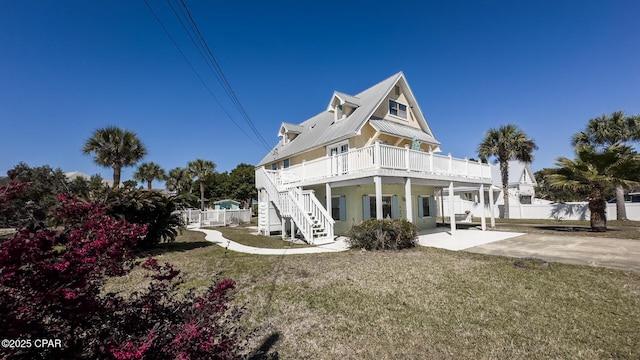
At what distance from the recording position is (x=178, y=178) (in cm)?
4553

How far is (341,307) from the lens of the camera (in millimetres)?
5078

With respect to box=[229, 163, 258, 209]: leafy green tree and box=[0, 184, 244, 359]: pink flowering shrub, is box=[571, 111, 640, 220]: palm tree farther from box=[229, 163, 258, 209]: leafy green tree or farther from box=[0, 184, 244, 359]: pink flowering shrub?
box=[229, 163, 258, 209]: leafy green tree

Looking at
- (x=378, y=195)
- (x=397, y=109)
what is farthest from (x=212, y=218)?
(x=378, y=195)

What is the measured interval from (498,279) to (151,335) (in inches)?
289

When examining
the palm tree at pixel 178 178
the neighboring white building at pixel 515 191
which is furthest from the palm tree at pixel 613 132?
the palm tree at pixel 178 178

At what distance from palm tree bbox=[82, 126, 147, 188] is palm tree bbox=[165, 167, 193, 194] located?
79.0 feet

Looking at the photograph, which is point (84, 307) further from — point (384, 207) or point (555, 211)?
point (555, 211)

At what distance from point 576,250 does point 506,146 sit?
733 inches

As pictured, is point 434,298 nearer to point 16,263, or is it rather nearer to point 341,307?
point 341,307

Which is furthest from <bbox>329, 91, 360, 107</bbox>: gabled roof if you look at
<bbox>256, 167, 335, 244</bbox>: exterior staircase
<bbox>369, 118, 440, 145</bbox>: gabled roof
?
<bbox>256, 167, 335, 244</bbox>: exterior staircase

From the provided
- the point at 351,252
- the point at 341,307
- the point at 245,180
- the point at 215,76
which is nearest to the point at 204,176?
the point at 245,180

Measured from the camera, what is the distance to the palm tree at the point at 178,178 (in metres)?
44.6

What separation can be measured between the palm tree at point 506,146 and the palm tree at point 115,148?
30360mm

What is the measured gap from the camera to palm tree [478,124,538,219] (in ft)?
83.4
